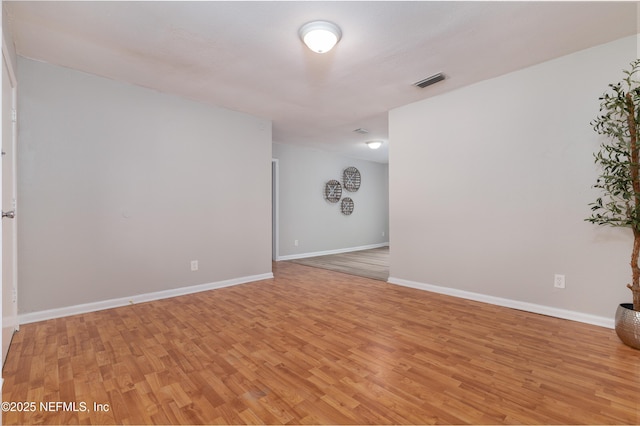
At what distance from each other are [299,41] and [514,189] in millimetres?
2477

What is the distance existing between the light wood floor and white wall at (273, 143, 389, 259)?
3.29 metres

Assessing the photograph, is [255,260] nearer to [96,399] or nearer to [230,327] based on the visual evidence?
[230,327]

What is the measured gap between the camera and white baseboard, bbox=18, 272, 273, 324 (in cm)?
261

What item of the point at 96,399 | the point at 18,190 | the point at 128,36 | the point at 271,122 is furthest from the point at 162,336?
the point at 271,122

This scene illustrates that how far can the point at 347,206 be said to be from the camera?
712 cm

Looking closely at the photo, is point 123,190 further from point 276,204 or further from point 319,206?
point 319,206

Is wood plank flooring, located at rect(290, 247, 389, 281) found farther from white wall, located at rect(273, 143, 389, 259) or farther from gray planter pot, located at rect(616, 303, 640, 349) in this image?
gray planter pot, located at rect(616, 303, 640, 349)

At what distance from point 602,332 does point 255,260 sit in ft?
12.2

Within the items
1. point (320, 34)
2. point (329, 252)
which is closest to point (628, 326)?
point (320, 34)

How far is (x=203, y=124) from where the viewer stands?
370 cm

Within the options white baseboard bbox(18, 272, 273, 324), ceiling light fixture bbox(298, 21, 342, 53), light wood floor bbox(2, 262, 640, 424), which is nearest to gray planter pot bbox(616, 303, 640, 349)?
light wood floor bbox(2, 262, 640, 424)

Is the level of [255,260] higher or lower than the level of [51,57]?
lower

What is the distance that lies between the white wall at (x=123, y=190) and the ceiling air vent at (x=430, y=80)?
2.31 m

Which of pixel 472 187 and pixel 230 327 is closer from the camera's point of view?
pixel 230 327
